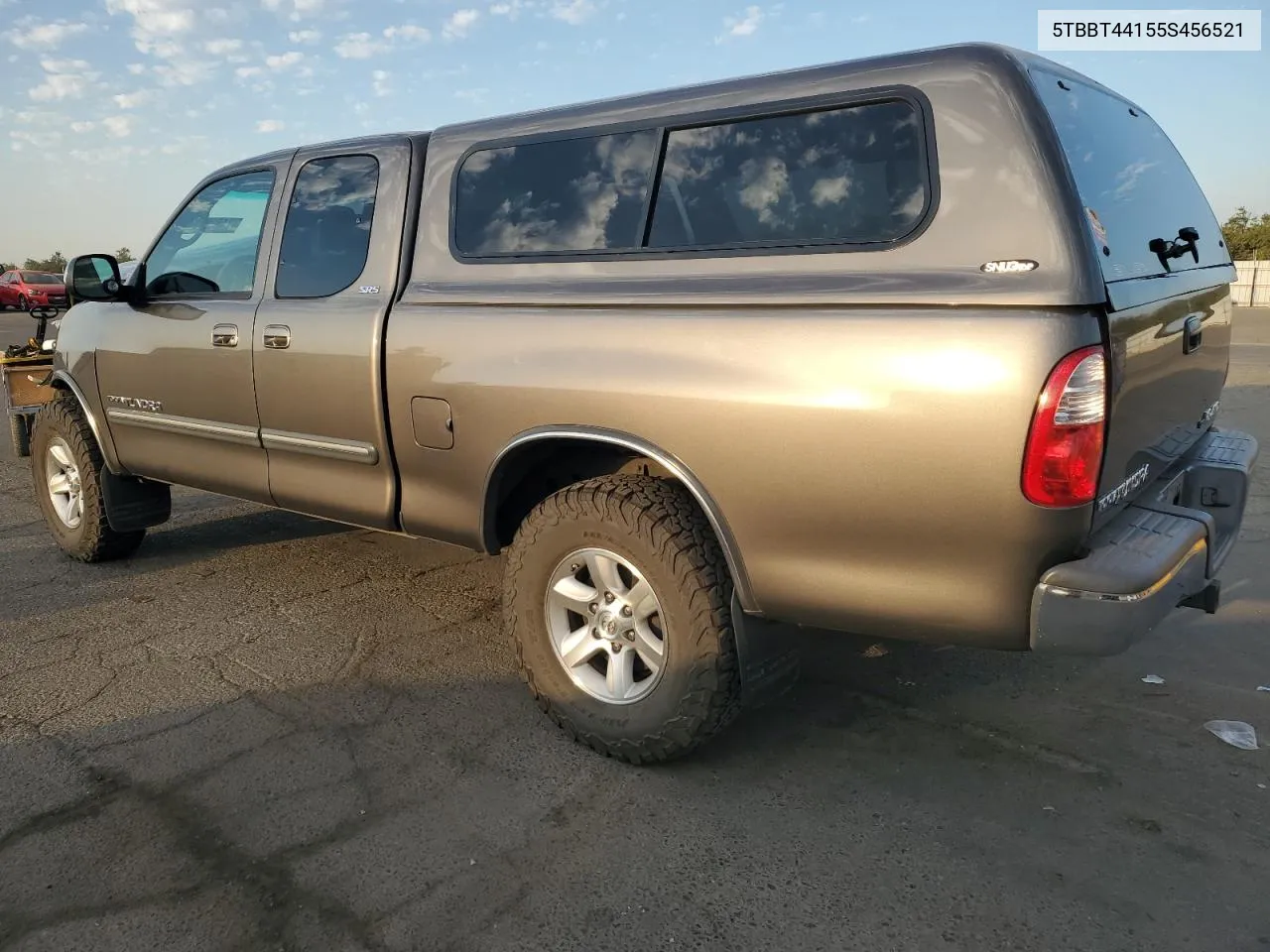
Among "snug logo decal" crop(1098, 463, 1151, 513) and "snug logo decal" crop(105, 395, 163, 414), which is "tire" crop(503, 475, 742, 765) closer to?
"snug logo decal" crop(1098, 463, 1151, 513)

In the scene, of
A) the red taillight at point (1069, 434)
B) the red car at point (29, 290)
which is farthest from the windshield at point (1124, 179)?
the red car at point (29, 290)

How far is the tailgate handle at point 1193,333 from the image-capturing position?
2.82m

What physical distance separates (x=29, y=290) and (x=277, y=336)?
33267 mm

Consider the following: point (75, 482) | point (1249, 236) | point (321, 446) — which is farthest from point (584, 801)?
point (1249, 236)

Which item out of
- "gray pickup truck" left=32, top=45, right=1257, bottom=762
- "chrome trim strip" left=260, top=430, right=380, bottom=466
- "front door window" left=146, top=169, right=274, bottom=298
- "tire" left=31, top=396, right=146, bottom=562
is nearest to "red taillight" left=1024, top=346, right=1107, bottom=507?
"gray pickup truck" left=32, top=45, right=1257, bottom=762

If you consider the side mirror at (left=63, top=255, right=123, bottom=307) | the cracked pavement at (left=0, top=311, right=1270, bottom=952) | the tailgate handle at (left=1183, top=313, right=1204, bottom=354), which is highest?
the side mirror at (left=63, top=255, right=123, bottom=307)

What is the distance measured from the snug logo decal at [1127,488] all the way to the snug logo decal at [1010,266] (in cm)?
59

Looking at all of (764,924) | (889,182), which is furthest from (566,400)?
(764,924)

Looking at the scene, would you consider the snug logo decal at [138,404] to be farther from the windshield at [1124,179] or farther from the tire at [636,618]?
the windshield at [1124,179]

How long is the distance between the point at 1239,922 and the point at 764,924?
3.62 ft

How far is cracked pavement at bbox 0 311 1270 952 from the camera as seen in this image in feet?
7.59

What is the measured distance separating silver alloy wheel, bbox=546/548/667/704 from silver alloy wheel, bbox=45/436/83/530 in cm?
322

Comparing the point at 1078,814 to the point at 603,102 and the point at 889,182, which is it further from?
the point at 603,102

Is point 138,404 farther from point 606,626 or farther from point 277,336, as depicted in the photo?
point 606,626
